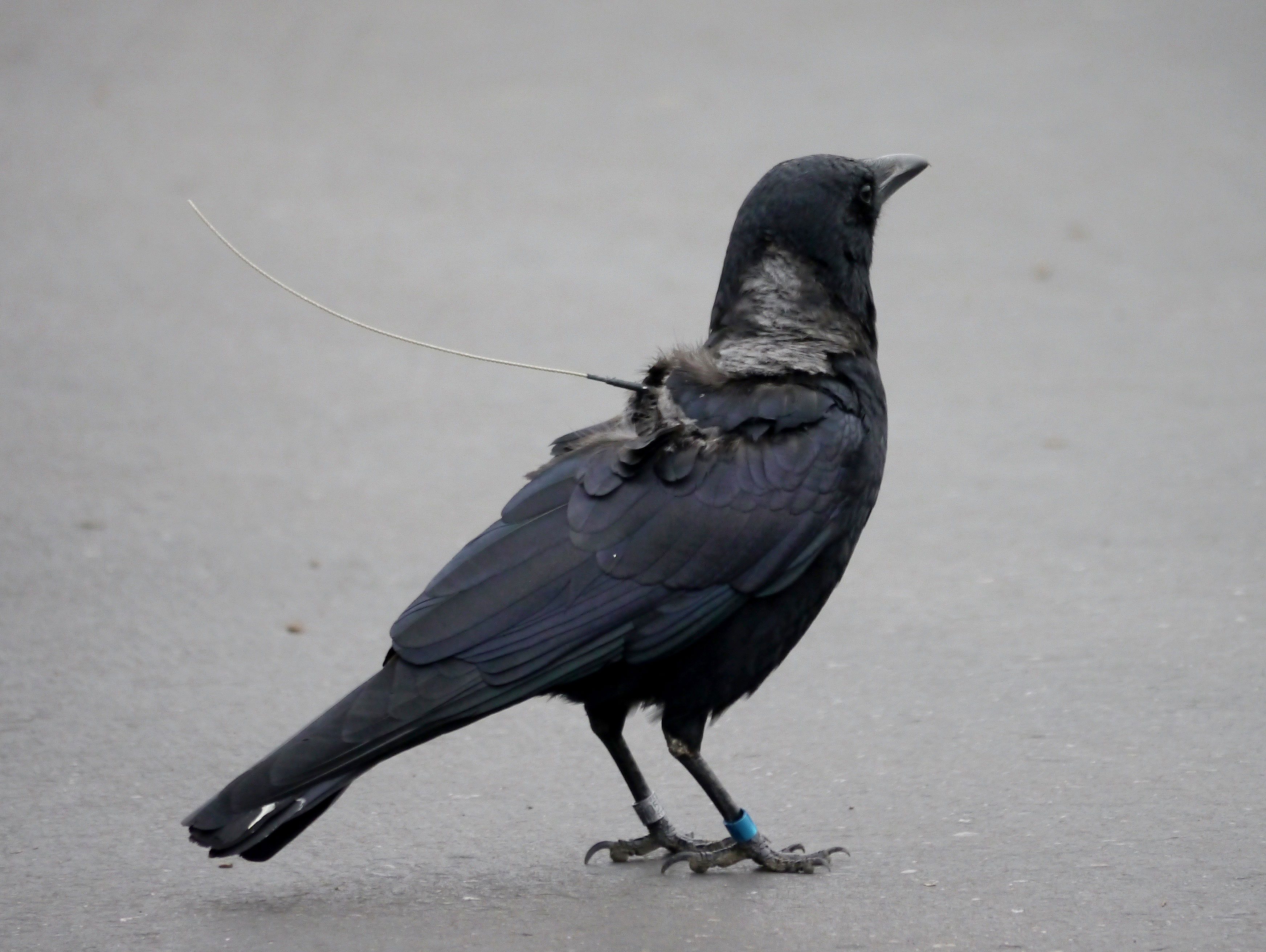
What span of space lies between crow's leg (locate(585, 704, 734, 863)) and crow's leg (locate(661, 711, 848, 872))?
5cm

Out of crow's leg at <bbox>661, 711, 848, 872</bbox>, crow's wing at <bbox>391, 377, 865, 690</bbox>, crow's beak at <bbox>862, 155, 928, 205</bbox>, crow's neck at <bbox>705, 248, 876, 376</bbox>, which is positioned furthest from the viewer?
crow's beak at <bbox>862, 155, 928, 205</bbox>

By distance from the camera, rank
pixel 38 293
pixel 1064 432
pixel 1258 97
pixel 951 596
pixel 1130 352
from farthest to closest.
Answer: pixel 1258 97
pixel 38 293
pixel 1130 352
pixel 1064 432
pixel 951 596

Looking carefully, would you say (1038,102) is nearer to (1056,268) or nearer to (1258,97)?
(1258,97)

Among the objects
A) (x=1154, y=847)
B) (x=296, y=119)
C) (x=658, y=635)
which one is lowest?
(x=1154, y=847)

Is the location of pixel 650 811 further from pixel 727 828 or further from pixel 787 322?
pixel 787 322

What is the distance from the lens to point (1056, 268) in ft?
29.5

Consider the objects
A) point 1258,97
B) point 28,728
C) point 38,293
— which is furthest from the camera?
point 1258,97

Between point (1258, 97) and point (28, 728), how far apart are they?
30.3ft

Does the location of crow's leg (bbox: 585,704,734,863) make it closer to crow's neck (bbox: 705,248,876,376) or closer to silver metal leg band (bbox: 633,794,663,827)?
silver metal leg band (bbox: 633,794,663,827)

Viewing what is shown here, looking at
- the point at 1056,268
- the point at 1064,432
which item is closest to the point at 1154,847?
the point at 1064,432

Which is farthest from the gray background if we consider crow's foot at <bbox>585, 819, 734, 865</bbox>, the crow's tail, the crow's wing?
the crow's wing

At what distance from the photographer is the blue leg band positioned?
12.8ft

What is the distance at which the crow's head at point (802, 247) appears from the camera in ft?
13.3

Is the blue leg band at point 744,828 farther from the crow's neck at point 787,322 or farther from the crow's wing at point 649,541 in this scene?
the crow's neck at point 787,322
